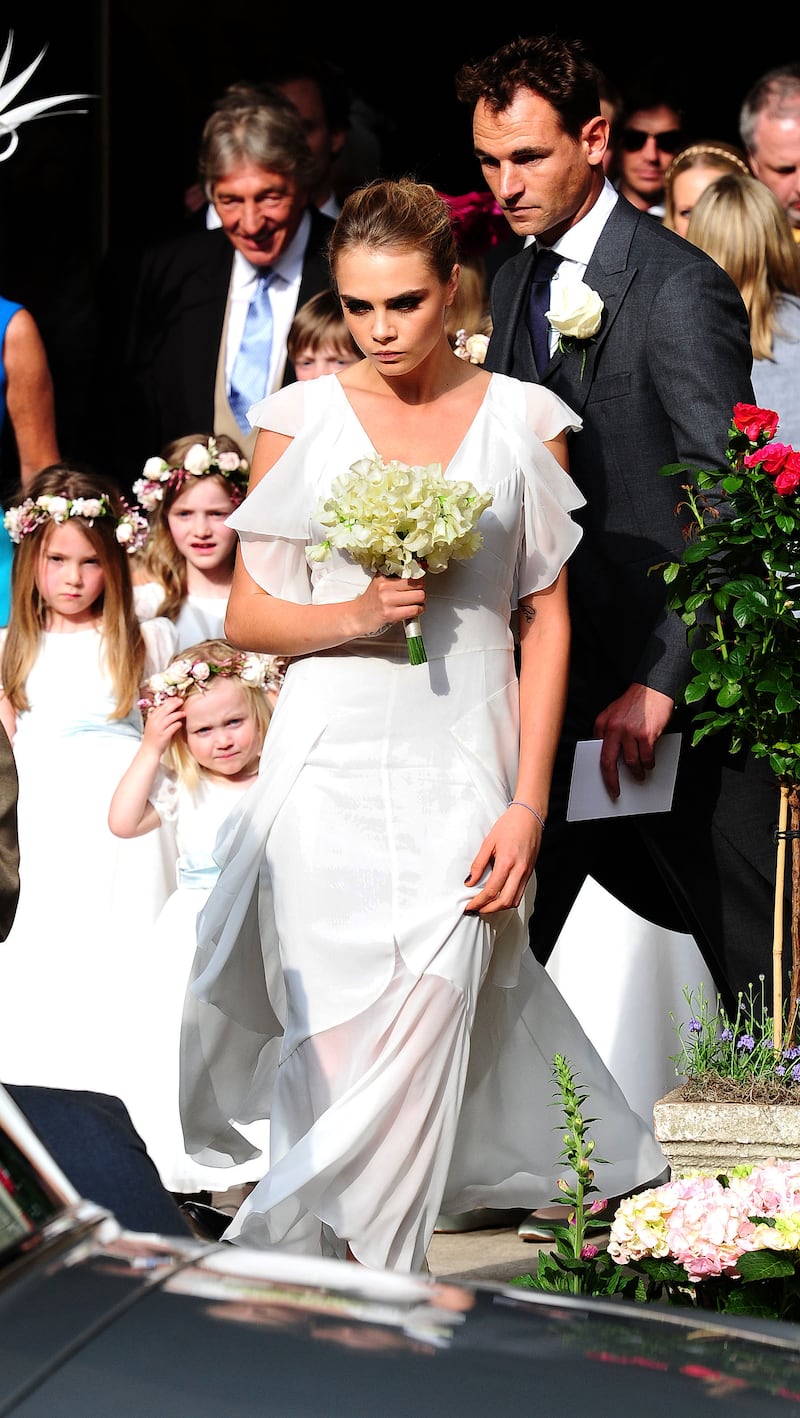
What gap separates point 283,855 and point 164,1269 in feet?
6.82

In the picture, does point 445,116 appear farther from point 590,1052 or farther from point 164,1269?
point 164,1269

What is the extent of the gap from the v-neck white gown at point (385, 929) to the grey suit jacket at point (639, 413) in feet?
1.15

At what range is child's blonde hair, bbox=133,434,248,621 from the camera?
19.7ft

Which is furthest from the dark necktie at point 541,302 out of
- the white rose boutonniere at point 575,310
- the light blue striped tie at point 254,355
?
the light blue striped tie at point 254,355

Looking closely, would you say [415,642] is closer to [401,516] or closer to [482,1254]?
[401,516]

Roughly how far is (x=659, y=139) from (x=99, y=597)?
2.82 m

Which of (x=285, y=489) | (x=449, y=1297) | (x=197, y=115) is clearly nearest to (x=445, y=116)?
A: (x=197, y=115)

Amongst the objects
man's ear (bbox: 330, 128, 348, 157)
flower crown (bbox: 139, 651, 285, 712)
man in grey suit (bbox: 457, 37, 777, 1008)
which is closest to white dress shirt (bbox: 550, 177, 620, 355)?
man in grey suit (bbox: 457, 37, 777, 1008)

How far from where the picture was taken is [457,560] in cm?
368

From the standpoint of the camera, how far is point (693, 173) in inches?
233

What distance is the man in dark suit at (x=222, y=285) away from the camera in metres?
6.33

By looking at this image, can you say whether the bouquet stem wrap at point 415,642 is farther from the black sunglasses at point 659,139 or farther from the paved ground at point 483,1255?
the black sunglasses at point 659,139

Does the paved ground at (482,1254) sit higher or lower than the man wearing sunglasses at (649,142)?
lower

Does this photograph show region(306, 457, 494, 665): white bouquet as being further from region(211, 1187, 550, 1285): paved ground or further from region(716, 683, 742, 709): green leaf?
region(211, 1187, 550, 1285): paved ground
